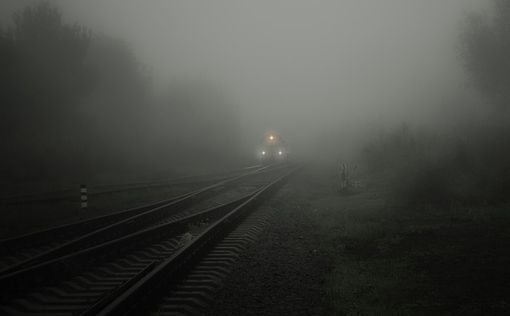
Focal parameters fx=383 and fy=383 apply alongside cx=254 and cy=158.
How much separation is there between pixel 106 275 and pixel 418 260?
597 centimetres

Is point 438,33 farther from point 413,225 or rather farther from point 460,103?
A: point 413,225

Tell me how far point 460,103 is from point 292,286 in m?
52.5

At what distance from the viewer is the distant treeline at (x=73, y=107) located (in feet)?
84.5

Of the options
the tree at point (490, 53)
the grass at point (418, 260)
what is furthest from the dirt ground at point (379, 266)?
the tree at point (490, 53)

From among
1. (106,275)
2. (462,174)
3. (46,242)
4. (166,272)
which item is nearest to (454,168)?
(462,174)

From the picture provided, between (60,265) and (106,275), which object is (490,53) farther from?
(60,265)

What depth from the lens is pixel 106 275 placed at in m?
7.22

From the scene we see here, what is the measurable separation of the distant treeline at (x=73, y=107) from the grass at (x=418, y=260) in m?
20.7

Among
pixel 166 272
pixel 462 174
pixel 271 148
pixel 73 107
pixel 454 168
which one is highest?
pixel 73 107

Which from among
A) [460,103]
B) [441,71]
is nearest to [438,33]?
[441,71]

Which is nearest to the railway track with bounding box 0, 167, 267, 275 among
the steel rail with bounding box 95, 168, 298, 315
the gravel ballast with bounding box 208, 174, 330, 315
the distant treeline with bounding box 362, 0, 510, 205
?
the steel rail with bounding box 95, 168, 298, 315

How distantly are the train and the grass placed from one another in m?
36.0

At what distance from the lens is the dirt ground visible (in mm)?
5504

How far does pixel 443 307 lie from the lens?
523cm
